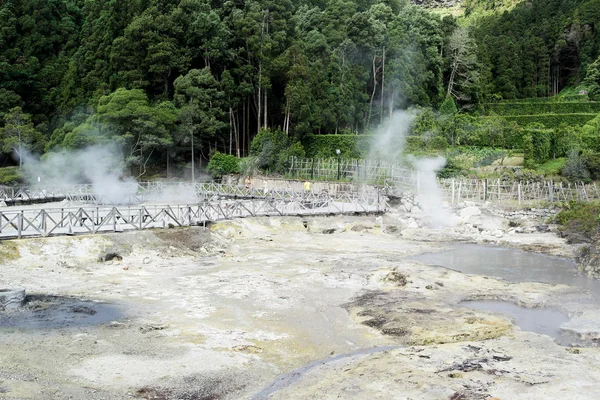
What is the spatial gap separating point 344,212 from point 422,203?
5818 millimetres

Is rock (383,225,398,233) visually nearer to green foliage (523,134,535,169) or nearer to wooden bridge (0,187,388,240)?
wooden bridge (0,187,388,240)

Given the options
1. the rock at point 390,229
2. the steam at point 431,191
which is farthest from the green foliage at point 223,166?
the rock at point 390,229

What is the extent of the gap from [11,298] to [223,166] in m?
32.3

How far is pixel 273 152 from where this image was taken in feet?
154

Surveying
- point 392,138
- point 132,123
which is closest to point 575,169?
point 392,138

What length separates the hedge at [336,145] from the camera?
48594 millimetres

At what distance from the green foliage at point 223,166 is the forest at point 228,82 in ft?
6.40

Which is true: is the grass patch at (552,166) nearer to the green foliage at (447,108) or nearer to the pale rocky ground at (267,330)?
the green foliage at (447,108)

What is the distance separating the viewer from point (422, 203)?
37.7 meters

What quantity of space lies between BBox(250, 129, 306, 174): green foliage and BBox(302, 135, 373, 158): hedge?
115 inches

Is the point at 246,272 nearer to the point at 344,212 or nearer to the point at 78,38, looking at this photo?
the point at 344,212

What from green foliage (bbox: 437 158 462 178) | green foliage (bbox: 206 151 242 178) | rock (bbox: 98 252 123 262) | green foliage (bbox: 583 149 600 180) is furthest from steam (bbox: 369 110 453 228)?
rock (bbox: 98 252 123 262)

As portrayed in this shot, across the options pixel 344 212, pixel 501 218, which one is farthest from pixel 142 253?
pixel 501 218

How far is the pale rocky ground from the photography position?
1072 centimetres
